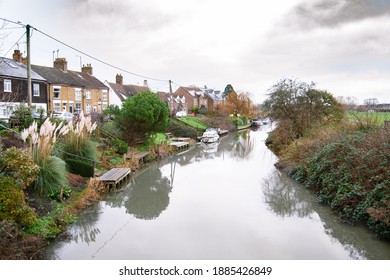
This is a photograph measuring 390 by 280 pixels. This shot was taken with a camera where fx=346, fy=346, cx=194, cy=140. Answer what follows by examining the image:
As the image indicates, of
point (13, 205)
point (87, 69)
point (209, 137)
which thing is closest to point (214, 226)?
point (13, 205)

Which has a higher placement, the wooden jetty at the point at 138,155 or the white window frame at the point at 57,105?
the white window frame at the point at 57,105

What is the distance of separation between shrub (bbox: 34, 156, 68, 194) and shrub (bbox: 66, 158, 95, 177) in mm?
1663

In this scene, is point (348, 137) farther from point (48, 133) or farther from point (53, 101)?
point (53, 101)

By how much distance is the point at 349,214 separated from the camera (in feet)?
21.4

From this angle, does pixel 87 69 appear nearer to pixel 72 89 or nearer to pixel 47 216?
pixel 72 89

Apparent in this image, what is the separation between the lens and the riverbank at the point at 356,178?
18.9 feet

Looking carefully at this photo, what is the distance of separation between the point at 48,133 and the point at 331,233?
5790mm

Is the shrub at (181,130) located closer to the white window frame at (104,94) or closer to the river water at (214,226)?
the white window frame at (104,94)

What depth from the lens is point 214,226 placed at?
20.6 ft

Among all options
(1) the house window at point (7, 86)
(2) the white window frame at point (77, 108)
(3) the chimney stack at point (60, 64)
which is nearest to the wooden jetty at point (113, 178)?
(1) the house window at point (7, 86)

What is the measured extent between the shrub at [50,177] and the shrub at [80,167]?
1.66 meters

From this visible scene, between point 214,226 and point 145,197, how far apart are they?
3017mm

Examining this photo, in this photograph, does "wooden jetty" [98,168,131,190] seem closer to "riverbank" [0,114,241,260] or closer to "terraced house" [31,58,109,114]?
"riverbank" [0,114,241,260]
